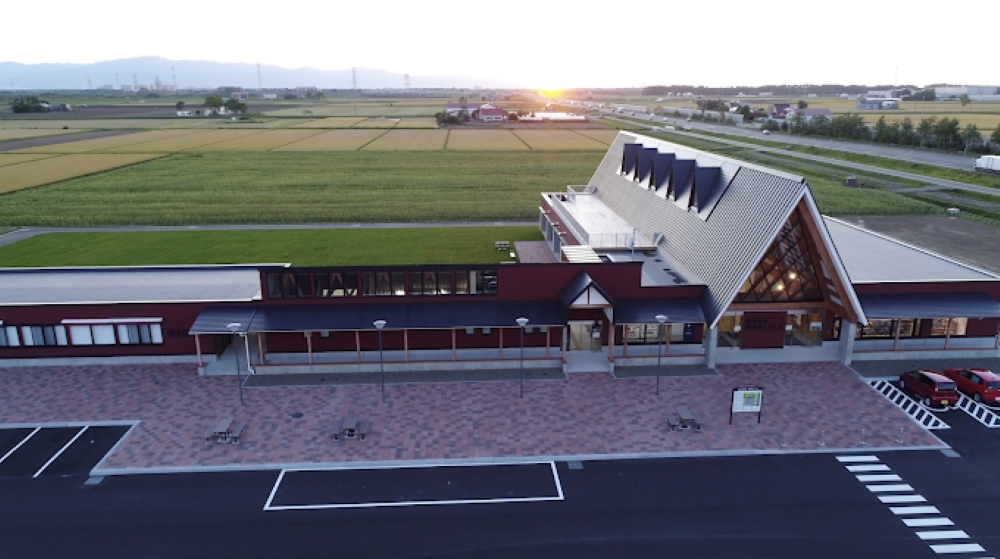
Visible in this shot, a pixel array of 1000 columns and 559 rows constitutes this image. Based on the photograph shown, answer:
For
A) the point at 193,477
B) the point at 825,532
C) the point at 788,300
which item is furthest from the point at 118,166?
the point at 825,532

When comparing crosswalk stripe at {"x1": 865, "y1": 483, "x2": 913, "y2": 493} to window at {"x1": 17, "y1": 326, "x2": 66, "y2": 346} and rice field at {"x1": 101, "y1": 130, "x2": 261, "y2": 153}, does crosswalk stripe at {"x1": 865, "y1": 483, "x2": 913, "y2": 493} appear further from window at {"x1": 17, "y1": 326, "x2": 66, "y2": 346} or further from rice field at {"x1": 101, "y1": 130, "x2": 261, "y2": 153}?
rice field at {"x1": 101, "y1": 130, "x2": 261, "y2": 153}

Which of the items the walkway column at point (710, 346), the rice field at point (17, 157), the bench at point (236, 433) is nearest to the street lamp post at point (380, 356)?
the bench at point (236, 433)

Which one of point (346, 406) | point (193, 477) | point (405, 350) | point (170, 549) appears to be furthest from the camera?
point (405, 350)

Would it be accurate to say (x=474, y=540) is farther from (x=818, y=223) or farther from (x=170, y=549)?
(x=818, y=223)

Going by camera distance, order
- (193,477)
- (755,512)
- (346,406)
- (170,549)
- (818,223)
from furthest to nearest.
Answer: (818,223), (346,406), (193,477), (755,512), (170,549)

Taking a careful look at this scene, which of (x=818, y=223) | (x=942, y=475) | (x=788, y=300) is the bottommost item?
(x=942, y=475)

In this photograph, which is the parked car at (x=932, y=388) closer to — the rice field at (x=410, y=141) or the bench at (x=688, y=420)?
the bench at (x=688, y=420)

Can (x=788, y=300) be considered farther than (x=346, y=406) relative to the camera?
Yes
